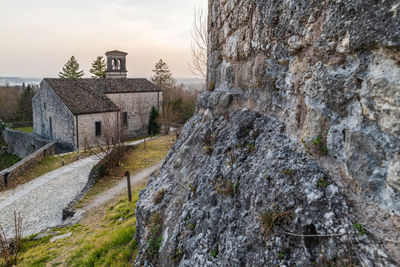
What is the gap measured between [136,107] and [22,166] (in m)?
13.3

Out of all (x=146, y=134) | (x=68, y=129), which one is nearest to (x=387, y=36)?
(x=68, y=129)

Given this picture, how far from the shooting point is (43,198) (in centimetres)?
1212

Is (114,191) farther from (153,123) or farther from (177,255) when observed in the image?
(153,123)

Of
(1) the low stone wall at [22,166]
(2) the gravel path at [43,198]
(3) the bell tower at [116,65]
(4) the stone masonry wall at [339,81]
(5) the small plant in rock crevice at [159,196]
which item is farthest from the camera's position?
(3) the bell tower at [116,65]

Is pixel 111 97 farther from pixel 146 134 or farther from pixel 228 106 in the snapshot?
pixel 228 106

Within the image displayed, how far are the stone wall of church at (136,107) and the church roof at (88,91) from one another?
70 cm

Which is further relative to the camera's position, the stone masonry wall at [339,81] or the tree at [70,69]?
the tree at [70,69]

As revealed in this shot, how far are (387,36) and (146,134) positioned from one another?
27.7 metres

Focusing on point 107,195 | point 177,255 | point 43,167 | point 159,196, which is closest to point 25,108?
point 43,167

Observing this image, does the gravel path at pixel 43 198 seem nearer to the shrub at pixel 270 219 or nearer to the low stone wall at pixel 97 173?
the low stone wall at pixel 97 173

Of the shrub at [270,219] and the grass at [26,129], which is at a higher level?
the shrub at [270,219]

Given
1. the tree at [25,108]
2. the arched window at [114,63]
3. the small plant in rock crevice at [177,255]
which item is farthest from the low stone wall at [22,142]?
the small plant in rock crevice at [177,255]

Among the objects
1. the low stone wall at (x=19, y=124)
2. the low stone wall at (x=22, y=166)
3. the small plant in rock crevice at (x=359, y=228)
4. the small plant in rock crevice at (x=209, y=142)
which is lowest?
the low stone wall at (x=22, y=166)

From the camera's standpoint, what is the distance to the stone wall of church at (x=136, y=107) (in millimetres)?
26422
